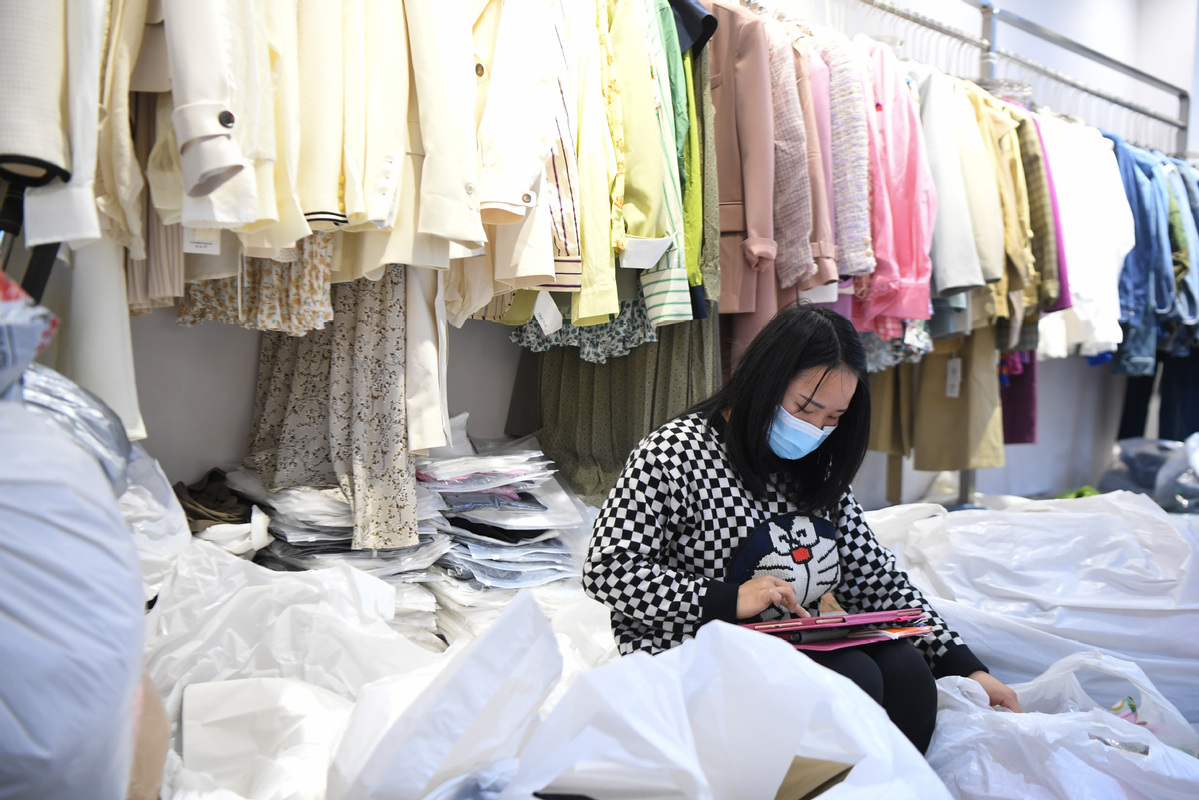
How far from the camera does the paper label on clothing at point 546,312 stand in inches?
71.8

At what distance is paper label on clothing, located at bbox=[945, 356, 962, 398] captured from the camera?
2.96 m

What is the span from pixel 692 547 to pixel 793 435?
23 centimetres

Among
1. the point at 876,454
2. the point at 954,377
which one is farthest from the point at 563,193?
the point at 876,454

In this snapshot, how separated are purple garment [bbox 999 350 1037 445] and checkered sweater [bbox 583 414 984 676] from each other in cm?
211

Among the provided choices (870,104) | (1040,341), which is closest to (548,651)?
(870,104)

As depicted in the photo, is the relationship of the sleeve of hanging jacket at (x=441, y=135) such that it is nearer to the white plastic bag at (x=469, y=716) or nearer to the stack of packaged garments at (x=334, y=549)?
the stack of packaged garments at (x=334, y=549)

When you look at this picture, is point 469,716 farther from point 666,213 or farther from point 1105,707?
point 666,213

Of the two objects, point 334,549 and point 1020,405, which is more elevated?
point 1020,405

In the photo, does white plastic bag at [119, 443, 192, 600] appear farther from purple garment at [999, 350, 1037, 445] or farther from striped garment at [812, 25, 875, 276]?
purple garment at [999, 350, 1037, 445]

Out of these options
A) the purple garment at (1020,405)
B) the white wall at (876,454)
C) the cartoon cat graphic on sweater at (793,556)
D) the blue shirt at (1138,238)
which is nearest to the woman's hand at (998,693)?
the cartoon cat graphic on sweater at (793,556)

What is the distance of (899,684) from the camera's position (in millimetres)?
A: 1218

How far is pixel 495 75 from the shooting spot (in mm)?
1562

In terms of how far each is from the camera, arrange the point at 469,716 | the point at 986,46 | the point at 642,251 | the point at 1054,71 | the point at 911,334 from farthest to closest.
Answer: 1. the point at 1054,71
2. the point at 986,46
3. the point at 911,334
4. the point at 642,251
5. the point at 469,716

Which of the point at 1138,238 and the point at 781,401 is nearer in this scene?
the point at 781,401
